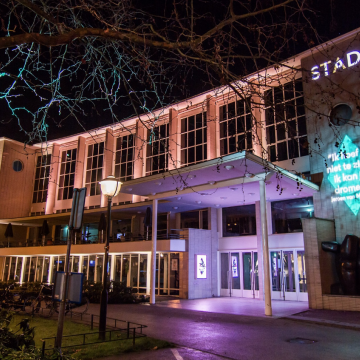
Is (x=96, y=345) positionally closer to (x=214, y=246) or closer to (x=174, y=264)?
(x=174, y=264)

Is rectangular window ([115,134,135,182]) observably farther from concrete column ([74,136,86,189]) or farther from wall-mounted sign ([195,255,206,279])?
wall-mounted sign ([195,255,206,279])

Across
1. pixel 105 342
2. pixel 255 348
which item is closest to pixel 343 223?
pixel 255 348

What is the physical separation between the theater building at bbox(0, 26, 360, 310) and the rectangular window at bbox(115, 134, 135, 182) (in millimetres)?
126

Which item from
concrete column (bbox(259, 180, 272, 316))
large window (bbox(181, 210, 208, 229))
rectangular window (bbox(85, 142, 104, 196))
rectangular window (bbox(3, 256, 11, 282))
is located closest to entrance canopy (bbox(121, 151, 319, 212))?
concrete column (bbox(259, 180, 272, 316))

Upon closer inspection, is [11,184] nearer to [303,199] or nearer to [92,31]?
[303,199]

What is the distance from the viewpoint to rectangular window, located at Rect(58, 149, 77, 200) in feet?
115

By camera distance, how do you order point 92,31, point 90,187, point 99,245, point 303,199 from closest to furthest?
point 92,31
point 303,199
point 99,245
point 90,187

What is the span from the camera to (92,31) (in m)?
5.08

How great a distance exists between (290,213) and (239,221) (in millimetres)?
3450

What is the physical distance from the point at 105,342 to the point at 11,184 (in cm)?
3240

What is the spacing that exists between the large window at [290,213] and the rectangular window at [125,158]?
14.5m

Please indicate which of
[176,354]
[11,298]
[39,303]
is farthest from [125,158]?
[176,354]

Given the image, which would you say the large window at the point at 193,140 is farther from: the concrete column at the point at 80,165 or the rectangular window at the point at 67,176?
the rectangular window at the point at 67,176

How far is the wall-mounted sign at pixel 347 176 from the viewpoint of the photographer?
1600 cm
